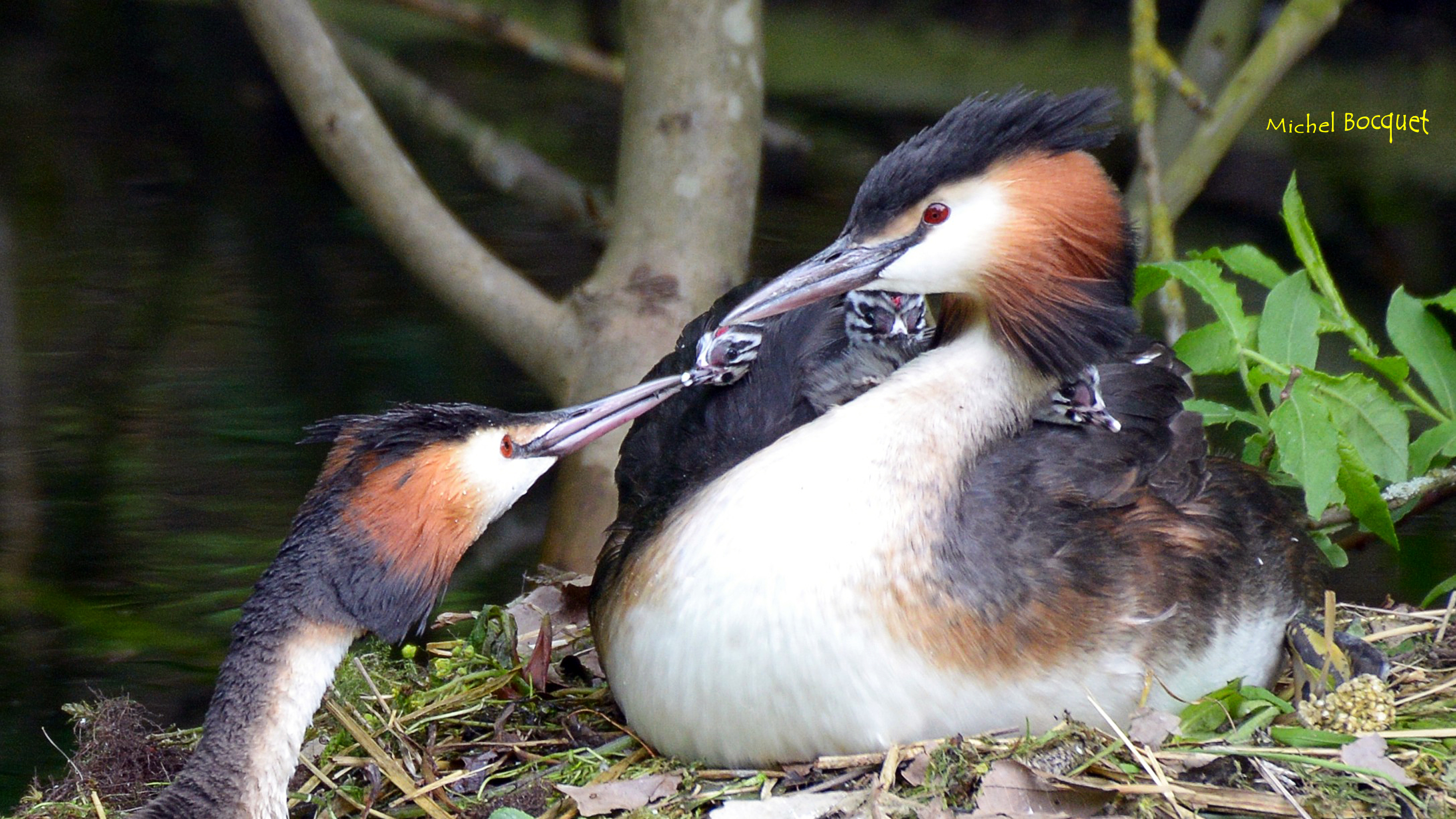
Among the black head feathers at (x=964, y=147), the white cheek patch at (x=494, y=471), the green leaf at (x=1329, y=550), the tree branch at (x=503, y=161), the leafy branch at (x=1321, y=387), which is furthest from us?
the tree branch at (x=503, y=161)

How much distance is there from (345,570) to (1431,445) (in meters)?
2.21

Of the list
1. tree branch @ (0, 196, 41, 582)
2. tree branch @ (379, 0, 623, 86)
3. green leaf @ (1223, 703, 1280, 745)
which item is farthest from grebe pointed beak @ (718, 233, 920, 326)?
tree branch @ (0, 196, 41, 582)

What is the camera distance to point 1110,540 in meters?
2.80

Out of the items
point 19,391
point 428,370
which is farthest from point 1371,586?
point 19,391

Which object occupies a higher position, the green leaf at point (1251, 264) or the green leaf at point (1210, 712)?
the green leaf at point (1251, 264)

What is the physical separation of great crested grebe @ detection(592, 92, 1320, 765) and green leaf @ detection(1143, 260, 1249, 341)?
0.45 m

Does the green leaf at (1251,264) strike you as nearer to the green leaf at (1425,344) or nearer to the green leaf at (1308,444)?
the green leaf at (1425,344)

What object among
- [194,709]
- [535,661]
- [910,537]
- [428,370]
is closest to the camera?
[910,537]

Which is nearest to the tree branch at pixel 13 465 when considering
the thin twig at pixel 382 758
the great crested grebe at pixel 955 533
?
the thin twig at pixel 382 758

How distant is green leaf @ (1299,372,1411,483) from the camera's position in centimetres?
319

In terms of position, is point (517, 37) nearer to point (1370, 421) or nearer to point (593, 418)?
point (593, 418)

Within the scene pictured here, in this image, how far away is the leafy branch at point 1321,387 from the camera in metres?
3.06

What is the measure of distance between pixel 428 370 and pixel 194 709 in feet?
5.95

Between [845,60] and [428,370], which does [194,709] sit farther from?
[845,60]
